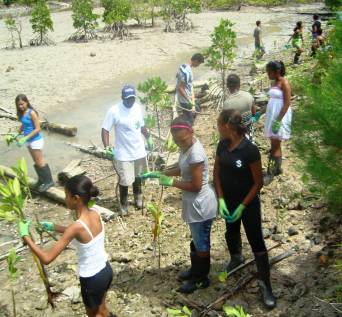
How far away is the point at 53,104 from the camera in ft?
38.6

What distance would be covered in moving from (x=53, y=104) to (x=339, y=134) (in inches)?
386

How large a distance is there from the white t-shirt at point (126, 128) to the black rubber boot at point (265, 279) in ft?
7.70

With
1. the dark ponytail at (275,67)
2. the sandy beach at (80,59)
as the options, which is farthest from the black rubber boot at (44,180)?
the sandy beach at (80,59)

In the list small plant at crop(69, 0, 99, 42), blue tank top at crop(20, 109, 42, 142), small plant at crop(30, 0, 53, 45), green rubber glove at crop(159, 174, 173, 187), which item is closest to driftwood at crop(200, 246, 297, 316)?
green rubber glove at crop(159, 174, 173, 187)

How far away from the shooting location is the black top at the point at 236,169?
12.0 ft

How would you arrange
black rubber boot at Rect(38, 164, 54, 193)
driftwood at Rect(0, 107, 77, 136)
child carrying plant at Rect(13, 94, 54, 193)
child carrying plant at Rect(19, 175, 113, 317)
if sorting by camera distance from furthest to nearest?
driftwood at Rect(0, 107, 77, 136) → black rubber boot at Rect(38, 164, 54, 193) → child carrying plant at Rect(13, 94, 54, 193) → child carrying plant at Rect(19, 175, 113, 317)

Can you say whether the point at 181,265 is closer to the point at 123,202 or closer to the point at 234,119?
the point at 123,202

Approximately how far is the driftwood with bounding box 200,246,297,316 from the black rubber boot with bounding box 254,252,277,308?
28 centimetres

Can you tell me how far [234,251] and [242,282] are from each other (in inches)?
11.8

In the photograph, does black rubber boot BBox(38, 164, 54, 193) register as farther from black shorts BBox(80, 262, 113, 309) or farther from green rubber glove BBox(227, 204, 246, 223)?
green rubber glove BBox(227, 204, 246, 223)

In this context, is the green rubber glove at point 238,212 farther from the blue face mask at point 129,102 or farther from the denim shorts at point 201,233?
the blue face mask at point 129,102

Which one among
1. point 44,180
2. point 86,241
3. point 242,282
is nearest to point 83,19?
point 44,180

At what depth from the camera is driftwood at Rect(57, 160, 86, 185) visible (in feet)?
23.4

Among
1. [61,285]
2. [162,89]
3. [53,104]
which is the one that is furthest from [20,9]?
[61,285]
